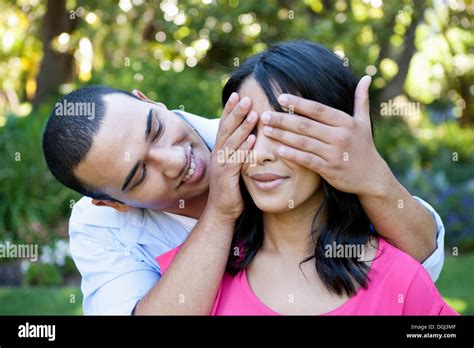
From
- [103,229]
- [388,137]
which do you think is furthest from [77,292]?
[388,137]

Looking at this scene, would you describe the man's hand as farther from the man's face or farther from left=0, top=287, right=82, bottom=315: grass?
left=0, top=287, right=82, bottom=315: grass

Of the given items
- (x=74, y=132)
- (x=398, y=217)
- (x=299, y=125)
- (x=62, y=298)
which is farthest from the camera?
(x=62, y=298)

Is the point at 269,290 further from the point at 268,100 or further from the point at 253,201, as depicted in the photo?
the point at 268,100

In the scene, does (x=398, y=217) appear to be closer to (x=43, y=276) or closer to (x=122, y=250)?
(x=122, y=250)

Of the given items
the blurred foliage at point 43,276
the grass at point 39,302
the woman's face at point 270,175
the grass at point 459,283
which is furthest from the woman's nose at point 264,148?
the blurred foliage at point 43,276

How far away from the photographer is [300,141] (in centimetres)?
234

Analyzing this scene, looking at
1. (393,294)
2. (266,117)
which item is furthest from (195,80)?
(393,294)

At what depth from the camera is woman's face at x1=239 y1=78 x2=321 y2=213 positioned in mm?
2412

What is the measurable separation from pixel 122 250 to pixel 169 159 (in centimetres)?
43

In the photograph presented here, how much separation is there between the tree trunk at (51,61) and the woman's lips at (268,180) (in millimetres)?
8758

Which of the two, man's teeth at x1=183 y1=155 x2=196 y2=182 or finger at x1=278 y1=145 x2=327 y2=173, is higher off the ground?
finger at x1=278 y1=145 x2=327 y2=173

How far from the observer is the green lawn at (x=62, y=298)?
610 cm

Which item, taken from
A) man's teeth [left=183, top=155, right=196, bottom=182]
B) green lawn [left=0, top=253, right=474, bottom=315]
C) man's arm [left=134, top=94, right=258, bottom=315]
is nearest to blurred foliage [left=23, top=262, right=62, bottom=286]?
green lawn [left=0, top=253, right=474, bottom=315]

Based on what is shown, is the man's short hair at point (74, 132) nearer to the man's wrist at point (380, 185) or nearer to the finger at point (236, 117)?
the finger at point (236, 117)
